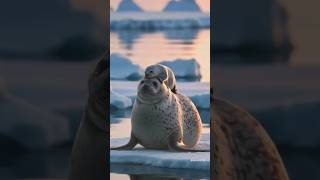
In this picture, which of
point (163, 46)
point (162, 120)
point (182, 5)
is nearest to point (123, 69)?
point (163, 46)

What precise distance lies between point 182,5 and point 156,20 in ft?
0.59

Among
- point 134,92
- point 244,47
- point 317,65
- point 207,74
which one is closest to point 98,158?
point 134,92

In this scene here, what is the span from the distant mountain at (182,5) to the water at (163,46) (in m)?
0.13

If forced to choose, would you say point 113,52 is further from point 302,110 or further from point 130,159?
point 302,110

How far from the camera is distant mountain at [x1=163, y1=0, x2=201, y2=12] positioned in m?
4.18

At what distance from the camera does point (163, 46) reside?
4203 millimetres

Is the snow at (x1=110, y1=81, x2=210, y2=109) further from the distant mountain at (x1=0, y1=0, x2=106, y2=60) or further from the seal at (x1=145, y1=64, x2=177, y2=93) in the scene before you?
the distant mountain at (x1=0, y1=0, x2=106, y2=60)

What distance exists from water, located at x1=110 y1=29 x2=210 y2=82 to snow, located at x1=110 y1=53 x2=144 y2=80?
30mm

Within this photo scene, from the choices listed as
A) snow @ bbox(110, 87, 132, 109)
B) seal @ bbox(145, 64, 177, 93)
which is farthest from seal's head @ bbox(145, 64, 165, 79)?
snow @ bbox(110, 87, 132, 109)

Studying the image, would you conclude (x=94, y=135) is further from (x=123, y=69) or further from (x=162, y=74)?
(x=162, y=74)

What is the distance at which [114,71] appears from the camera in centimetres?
421

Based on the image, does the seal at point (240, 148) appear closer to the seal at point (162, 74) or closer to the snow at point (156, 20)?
the seal at point (162, 74)

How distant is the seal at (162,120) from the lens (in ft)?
13.8

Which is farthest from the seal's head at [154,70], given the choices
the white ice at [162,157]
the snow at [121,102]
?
the white ice at [162,157]
